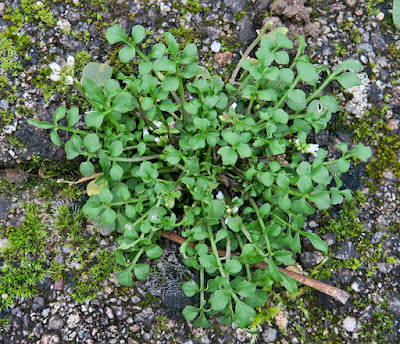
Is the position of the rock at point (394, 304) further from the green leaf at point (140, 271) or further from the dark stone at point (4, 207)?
the dark stone at point (4, 207)

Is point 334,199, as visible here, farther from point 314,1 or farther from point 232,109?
point 314,1

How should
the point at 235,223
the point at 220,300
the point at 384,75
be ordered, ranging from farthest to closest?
the point at 384,75, the point at 235,223, the point at 220,300

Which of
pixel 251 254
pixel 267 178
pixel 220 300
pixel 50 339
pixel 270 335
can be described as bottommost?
pixel 50 339

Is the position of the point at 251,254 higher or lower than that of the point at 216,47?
lower

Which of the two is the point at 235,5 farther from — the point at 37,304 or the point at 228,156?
the point at 37,304

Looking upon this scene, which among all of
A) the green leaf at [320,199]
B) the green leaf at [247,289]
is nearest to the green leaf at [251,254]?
the green leaf at [247,289]

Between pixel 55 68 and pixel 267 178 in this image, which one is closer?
pixel 55 68

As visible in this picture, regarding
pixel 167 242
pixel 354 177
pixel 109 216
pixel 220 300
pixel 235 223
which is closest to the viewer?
pixel 220 300

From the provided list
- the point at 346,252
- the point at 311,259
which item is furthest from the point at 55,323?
the point at 346,252
